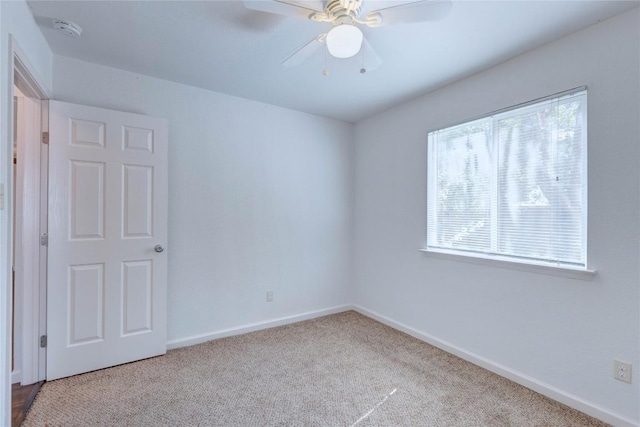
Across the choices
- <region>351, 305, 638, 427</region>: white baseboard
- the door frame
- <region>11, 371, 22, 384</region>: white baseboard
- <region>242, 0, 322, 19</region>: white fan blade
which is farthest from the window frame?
<region>11, 371, 22, 384</region>: white baseboard

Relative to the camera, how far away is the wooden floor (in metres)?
1.82

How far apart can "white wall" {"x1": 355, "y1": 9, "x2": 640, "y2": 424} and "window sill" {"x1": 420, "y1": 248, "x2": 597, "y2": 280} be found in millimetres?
43

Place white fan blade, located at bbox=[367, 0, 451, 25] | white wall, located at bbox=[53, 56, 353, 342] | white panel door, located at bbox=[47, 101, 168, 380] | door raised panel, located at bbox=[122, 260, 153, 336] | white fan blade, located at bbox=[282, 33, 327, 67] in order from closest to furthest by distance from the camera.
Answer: white fan blade, located at bbox=[367, 0, 451, 25], white fan blade, located at bbox=[282, 33, 327, 67], white panel door, located at bbox=[47, 101, 168, 380], door raised panel, located at bbox=[122, 260, 153, 336], white wall, located at bbox=[53, 56, 353, 342]

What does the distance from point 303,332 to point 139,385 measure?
1.51 metres

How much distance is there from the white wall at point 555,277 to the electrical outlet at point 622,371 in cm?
3

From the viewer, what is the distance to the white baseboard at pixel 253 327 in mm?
2811

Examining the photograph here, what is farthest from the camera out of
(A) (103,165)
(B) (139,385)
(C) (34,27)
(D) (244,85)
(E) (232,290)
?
(E) (232,290)

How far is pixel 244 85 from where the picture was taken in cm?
283

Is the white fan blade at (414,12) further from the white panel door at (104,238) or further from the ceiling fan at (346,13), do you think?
the white panel door at (104,238)

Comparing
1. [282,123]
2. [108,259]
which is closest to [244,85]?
[282,123]

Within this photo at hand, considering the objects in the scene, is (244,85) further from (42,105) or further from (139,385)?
(139,385)

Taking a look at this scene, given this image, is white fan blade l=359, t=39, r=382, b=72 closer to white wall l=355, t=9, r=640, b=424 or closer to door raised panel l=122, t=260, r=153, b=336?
white wall l=355, t=9, r=640, b=424

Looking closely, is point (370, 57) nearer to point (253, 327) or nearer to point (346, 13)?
point (346, 13)

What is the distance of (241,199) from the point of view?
315 centimetres
